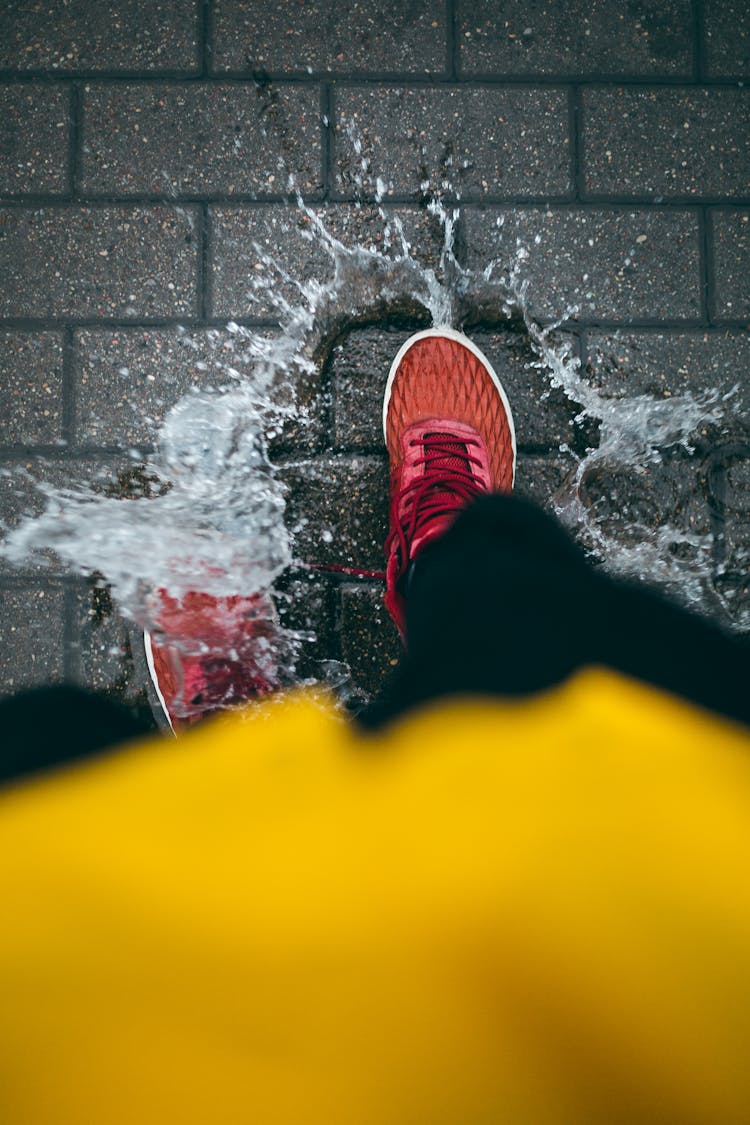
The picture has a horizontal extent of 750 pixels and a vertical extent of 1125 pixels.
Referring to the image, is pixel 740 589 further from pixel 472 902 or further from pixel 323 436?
pixel 472 902

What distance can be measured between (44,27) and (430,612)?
1.71 metres

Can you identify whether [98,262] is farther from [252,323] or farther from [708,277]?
[708,277]

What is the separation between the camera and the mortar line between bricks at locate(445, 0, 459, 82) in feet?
5.80

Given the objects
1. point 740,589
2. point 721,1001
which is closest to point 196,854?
point 721,1001

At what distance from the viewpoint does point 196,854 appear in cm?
80

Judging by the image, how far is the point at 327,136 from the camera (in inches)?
69.0

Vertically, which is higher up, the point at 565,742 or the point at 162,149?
the point at 162,149

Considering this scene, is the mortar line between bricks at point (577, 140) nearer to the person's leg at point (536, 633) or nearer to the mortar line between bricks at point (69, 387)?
the person's leg at point (536, 633)

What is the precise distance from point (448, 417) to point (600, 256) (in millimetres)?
522

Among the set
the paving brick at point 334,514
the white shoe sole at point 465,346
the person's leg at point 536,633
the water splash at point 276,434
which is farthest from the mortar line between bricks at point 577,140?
the person's leg at point 536,633

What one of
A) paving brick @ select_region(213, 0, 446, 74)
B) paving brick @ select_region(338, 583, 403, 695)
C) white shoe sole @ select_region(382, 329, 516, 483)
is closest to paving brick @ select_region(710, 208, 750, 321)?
Answer: white shoe sole @ select_region(382, 329, 516, 483)

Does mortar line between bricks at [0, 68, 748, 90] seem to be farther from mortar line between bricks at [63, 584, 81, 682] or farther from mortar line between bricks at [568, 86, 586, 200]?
mortar line between bricks at [63, 584, 81, 682]

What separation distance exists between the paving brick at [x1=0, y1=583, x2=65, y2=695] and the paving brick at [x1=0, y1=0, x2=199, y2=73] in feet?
4.08

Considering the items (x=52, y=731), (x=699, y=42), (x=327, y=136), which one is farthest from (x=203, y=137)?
(x=52, y=731)
